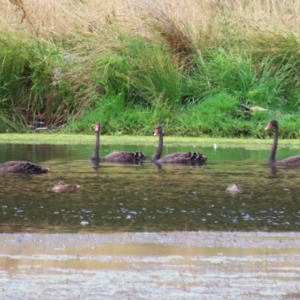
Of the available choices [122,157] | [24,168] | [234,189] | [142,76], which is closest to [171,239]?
[234,189]

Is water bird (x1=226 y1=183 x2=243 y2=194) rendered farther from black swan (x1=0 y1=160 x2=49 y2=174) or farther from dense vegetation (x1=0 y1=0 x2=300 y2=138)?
dense vegetation (x1=0 y1=0 x2=300 y2=138)

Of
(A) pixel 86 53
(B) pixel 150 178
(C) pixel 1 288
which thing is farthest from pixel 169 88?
(C) pixel 1 288

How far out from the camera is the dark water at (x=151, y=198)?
8.41m

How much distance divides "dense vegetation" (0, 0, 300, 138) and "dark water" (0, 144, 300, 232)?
96.3 inches

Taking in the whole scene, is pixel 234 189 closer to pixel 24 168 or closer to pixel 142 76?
pixel 24 168

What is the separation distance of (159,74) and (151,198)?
6.79m

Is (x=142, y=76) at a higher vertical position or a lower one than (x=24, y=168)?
higher

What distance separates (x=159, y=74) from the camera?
645 inches

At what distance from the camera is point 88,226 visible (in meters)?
8.23

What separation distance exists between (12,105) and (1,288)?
35.2 feet

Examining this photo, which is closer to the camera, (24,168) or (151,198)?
(151,198)

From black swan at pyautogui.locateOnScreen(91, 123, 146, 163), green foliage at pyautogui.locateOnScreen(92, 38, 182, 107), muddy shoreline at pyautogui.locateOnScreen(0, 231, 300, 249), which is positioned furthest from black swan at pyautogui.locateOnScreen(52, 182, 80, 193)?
green foliage at pyautogui.locateOnScreen(92, 38, 182, 107)

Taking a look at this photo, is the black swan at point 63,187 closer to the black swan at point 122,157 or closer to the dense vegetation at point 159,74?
the black swan at point 122,157

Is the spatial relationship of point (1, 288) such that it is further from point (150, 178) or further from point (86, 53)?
point (86, 53)
